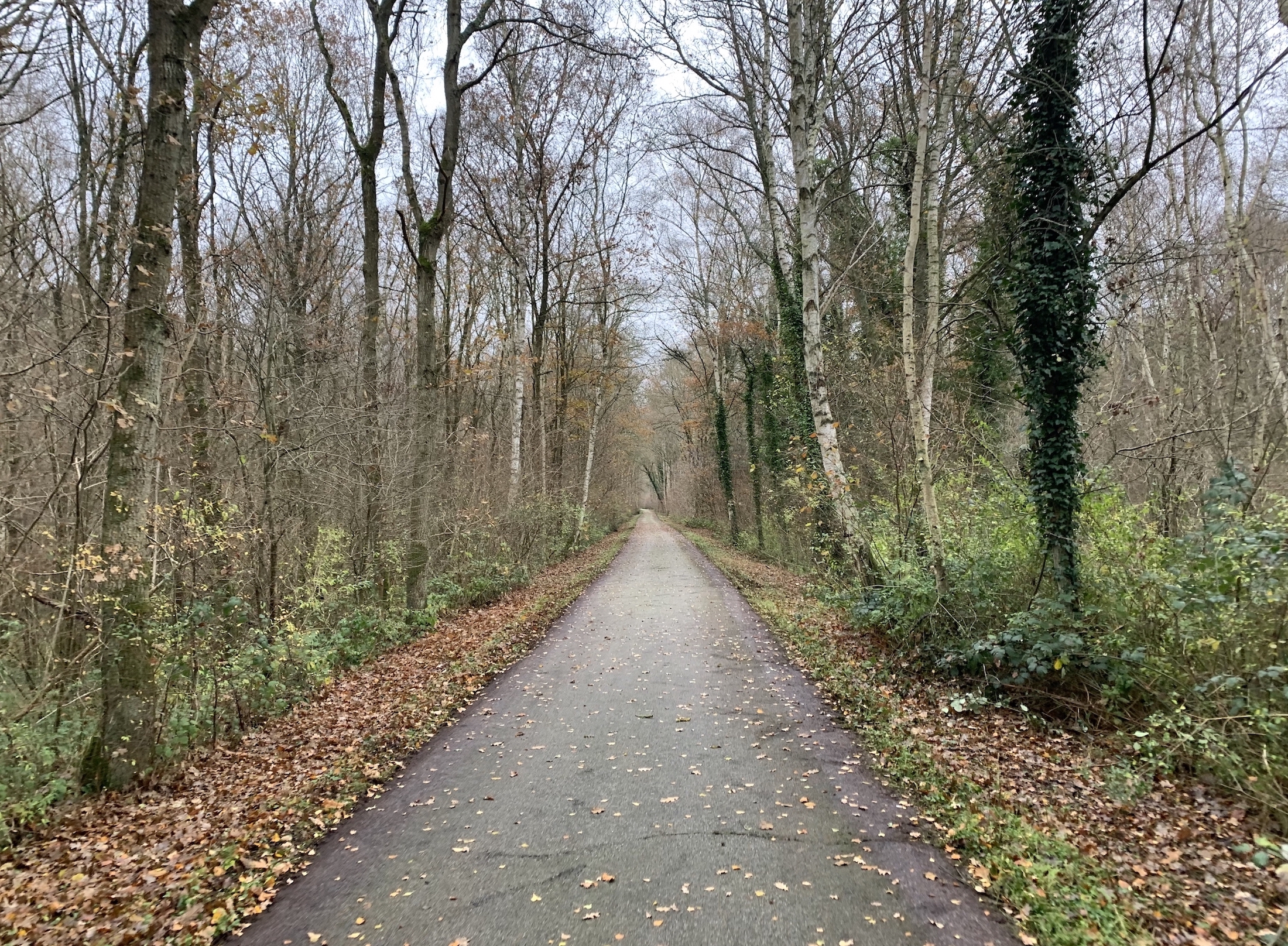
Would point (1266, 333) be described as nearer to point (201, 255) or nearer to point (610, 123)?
point (201, 255)

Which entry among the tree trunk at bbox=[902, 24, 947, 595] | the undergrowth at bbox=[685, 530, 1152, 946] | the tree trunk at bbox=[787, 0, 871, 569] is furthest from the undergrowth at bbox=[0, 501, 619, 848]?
the tree trunk at bbox=[902, 24, 947, 595]

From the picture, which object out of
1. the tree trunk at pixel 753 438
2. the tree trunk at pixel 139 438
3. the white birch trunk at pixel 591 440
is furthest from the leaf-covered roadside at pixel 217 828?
the white birch trunk at pixel 591 440

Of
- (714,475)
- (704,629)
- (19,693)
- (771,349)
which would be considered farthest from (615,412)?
(19,693)

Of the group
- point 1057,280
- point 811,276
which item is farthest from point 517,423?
point 1057,280

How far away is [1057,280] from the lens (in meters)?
6.26

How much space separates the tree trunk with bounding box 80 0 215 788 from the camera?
4812 millimetres

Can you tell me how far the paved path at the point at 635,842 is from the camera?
3.20m

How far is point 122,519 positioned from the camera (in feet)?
15.9

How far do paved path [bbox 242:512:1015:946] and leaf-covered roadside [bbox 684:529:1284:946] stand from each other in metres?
0.23

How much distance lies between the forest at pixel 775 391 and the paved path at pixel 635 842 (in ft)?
5.65

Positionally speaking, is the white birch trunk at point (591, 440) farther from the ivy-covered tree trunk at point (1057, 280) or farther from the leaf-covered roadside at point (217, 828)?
the ivy-covered tree trunk at point (1057, 280)

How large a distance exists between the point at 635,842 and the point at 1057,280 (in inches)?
248

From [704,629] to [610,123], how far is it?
50.0ft

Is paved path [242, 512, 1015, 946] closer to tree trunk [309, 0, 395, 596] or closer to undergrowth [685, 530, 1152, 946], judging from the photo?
undergrowth [685, 530, 1152, 946]
